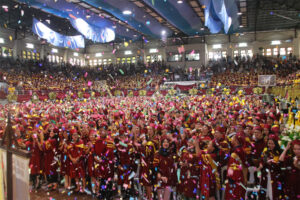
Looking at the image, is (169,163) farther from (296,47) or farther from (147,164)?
(296,47)

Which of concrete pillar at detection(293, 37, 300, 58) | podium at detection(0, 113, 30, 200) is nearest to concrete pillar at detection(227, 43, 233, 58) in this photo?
concrete pillar at detection(293, 37, 300, 58)

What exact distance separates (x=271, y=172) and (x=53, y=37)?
76.0 ft

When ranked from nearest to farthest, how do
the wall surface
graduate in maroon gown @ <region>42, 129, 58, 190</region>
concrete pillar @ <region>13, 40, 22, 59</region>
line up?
1. graduate in maroon gown @ <region>42, 129, 58, 190</region>
2. concrete pillar @ <region>13, 40, 22, 59</region>
3. the wall surface

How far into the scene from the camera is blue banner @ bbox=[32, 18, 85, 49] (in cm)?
2155

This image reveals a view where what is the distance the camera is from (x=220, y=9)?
1342cm

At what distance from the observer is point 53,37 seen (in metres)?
23.3

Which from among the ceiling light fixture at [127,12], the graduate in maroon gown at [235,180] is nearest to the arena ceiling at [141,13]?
the ceiling light fixture at [127,12]

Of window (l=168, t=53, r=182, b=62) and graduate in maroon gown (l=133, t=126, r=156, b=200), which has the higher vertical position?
window (l=168, t=53, r=182, b=62)

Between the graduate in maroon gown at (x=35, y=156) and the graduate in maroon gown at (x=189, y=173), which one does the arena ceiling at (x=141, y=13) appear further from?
the graduate in maroon gown at (x=189, y=173)

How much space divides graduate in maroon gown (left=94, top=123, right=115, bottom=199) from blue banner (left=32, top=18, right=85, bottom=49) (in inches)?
754

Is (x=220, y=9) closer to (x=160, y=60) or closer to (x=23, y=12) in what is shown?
(x=23, y=12)

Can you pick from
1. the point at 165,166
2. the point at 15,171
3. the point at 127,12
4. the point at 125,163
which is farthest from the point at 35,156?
the point at 127,12

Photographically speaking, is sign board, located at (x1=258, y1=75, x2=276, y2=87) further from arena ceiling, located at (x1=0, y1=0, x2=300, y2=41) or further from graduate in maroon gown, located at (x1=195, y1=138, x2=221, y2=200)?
graduate in maroon gown, located at (x1=195, y1=138, x2=221, y2=200)

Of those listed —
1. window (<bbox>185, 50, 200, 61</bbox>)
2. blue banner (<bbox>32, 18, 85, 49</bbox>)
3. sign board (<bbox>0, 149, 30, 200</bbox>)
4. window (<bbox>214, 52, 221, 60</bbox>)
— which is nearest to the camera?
sign board (<bbox>0, 149, 30, 200</bbox>)
